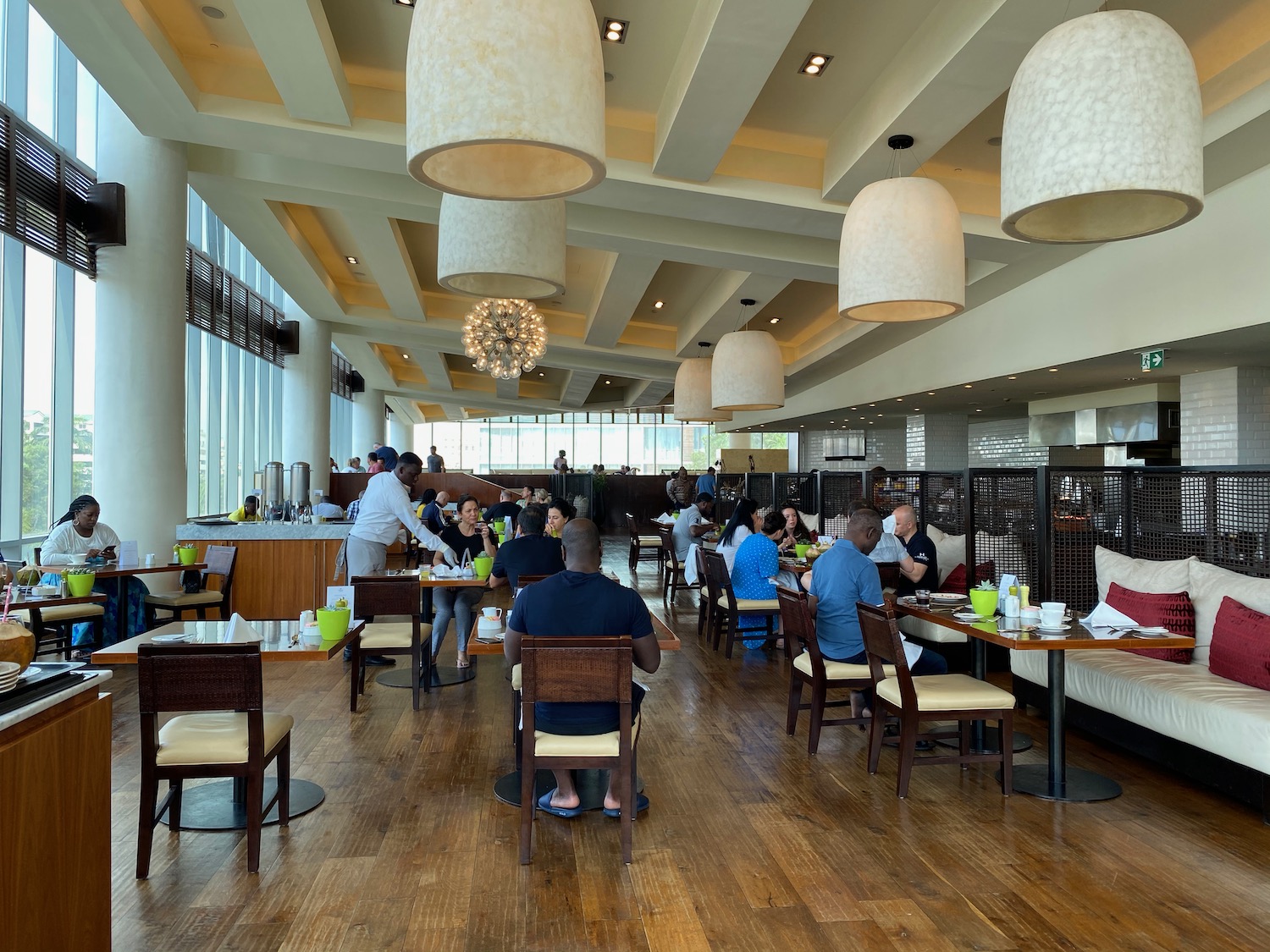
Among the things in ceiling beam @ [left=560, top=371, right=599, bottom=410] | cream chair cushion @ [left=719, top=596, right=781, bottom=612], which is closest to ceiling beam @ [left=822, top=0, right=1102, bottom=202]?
cream chair cushion @ [left=719, top=596, right=781, bottom=612]

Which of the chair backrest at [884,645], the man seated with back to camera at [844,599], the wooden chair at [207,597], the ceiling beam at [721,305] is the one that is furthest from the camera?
the ceiling beam at [721,305]

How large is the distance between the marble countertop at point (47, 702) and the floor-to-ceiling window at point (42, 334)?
232 inches

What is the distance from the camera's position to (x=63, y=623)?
6066mm

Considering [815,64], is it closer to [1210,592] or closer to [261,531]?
[1210,592]

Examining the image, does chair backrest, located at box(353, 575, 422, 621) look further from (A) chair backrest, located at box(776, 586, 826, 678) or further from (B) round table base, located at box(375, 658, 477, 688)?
(A) chair backrest, located at box(776, 586, 826, 678)

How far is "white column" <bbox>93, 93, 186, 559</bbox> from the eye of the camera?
23.9 ft

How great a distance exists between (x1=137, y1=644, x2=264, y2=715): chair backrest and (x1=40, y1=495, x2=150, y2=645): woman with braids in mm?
3758

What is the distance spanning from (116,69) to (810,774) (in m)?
6.33

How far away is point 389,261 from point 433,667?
6.20m

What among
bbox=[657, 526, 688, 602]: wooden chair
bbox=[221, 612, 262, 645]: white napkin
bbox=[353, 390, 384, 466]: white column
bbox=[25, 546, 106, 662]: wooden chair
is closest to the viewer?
bbox=[221, 612, 262, 645]: white napkin

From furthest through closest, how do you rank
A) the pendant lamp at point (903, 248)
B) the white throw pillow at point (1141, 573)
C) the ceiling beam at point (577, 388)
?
the ceiling beam at point (577, 388) → the white throw pillow at point (1141, 573) → the pendant lamp at point (903, 248)

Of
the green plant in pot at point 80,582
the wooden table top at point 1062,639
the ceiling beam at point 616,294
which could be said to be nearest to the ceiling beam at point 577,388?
the ceiling beam at point 616,294

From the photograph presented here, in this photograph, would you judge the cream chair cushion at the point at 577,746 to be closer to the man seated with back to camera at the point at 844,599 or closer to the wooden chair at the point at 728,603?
the man seated with back to camera at the point at 844,599

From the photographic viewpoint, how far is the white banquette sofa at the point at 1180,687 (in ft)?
12.3
